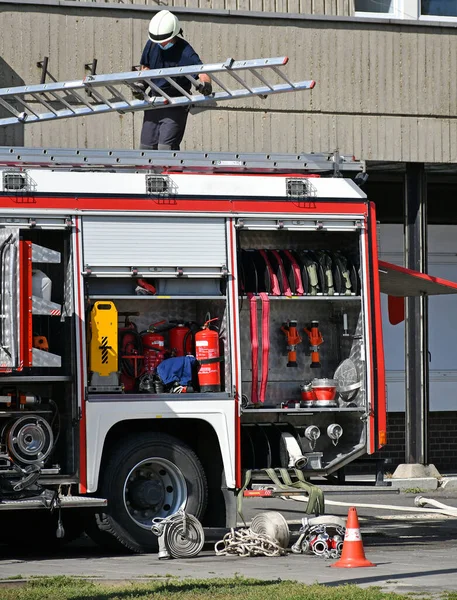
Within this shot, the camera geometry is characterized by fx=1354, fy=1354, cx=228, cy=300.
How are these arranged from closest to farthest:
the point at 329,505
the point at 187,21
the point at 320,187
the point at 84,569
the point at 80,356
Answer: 1. the point at 84,569
2. the point at 80,356
3. the point at 320,187
4. the point at 329,505
5. the point at 187,21

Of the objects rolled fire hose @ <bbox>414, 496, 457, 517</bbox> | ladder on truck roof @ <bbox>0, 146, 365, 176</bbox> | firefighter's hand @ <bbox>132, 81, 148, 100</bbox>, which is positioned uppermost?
firefighter's hand @ <bbox>132, 81, 148, 100</bbox>

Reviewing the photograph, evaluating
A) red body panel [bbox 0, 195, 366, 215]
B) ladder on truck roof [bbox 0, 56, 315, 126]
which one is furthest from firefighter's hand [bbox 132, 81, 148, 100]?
red body panel [bbox 0, 195, 366, 215]

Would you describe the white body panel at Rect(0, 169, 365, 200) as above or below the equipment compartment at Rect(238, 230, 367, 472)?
above

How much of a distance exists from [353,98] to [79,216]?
870cm

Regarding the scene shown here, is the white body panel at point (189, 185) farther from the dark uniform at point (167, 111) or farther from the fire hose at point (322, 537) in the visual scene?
the fire hose at point (322, 537)

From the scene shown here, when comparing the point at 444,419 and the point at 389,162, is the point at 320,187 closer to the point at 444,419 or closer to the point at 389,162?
the point at 389,162

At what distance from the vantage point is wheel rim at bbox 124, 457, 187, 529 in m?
11.9

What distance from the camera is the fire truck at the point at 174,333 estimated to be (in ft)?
37.8

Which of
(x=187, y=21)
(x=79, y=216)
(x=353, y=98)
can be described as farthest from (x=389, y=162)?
(x=79, y=216)

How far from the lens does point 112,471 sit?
11.7 meters

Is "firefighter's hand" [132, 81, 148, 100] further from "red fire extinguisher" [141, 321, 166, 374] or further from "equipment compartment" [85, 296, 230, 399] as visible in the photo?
"red fire extinguisher" [141, 321, 166, 374]

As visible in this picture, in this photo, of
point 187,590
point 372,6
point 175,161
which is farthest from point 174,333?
point 372,6

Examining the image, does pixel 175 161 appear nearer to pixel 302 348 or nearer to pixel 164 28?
pixel 164 28

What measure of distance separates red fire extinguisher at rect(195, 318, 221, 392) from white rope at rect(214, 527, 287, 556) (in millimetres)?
1292
